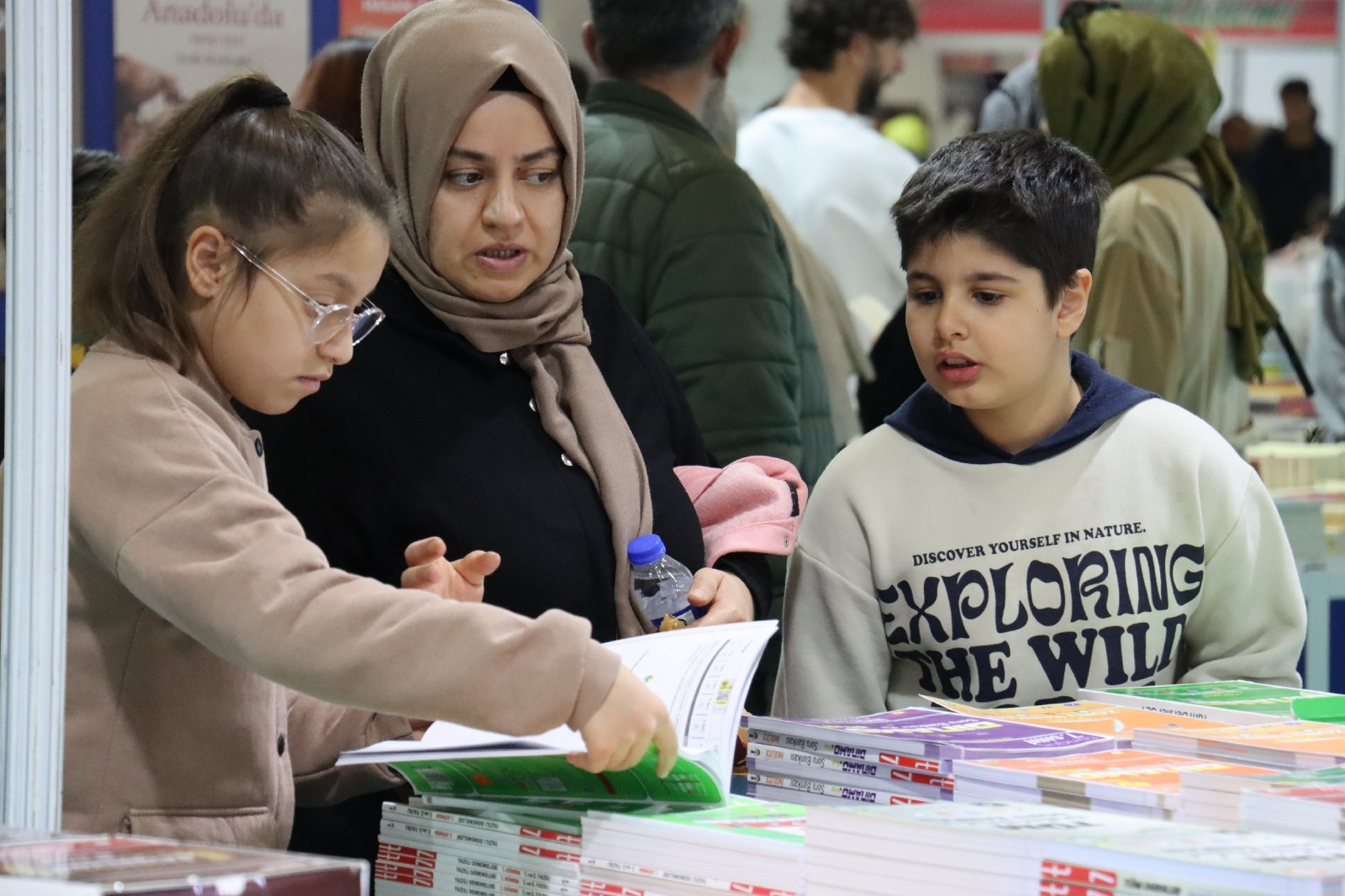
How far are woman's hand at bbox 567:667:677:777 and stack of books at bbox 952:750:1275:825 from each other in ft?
0.88

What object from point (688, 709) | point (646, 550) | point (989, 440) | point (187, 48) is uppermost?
point (187, 48)

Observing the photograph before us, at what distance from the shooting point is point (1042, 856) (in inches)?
39.0

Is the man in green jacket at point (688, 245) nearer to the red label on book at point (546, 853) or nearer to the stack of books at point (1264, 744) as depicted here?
the stack of books at point (1264, 744)

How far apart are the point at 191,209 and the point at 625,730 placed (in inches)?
22.5

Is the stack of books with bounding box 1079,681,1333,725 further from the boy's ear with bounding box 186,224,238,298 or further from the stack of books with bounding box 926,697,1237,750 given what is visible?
the boy's ear with bounding box 186,224,238,298

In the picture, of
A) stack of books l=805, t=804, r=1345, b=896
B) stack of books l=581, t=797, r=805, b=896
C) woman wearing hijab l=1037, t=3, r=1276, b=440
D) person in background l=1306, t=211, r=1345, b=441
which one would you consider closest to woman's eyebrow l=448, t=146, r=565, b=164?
stack of books l=581, t=797, r=805, b=896

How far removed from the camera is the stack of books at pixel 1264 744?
4.24 feet

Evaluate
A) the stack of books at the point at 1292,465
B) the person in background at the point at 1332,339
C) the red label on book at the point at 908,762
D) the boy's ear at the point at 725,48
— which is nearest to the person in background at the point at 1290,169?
the person in background at the point at 1332,339

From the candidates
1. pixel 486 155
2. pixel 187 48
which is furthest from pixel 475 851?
pixel 187 48

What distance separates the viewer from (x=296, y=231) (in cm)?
133

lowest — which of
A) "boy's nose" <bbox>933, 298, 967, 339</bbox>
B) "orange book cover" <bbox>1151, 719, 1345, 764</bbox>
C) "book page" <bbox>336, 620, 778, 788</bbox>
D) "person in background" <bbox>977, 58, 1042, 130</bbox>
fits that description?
"orange book cover" <bbox>1151, 719, 1345, 764</bbox>

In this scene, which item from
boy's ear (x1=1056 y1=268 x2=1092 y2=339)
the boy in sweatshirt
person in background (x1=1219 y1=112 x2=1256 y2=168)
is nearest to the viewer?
the boy in sweatshirt

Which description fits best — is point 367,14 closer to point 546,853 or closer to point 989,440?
point 989,440

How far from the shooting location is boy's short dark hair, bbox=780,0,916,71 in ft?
13.6
